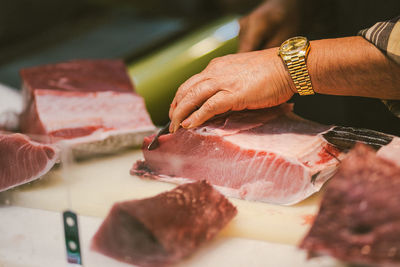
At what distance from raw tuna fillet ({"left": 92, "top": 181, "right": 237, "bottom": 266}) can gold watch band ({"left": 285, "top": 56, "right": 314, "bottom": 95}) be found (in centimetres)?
53

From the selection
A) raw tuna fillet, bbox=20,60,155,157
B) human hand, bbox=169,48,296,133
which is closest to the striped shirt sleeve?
human hand, bbox=169,48,296,133

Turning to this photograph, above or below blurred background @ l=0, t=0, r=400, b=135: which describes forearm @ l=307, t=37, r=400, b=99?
above

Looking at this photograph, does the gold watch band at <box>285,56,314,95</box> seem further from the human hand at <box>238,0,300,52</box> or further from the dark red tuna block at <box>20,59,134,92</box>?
the dark red tuna block at <box>20,59,134,92</box>

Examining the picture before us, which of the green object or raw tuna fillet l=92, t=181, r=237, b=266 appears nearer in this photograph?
raw tuna fillet l=92, t=181, r=237, b=266

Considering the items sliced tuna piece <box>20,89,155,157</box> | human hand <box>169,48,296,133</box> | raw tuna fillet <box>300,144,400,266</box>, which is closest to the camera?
raw tuna fillet <box>300,144,400,266</box>

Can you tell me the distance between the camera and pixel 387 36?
1.31 meters

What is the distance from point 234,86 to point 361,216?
721 mm

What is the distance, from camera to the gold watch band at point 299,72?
145 centimetres

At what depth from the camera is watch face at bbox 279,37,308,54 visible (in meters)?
1.45

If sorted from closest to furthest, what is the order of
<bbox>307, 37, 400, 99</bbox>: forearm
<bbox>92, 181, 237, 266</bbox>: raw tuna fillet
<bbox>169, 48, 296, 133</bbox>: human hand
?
<bbox>92, 181, 237, 266</bbox>: raw tuna fillet, <bbox>307, 37, 400, 99</bbox>: forearm, <bbox>169, 48, 296, 133</bbox>: human hand

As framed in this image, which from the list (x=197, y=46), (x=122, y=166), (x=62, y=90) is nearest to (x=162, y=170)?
(x=122, y=166)

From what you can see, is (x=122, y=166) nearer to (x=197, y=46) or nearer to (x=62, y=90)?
(x=62, y=90)

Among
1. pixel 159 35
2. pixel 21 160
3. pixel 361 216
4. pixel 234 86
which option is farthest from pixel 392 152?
pixel 159 35

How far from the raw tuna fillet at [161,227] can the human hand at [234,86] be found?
0.38 meters
